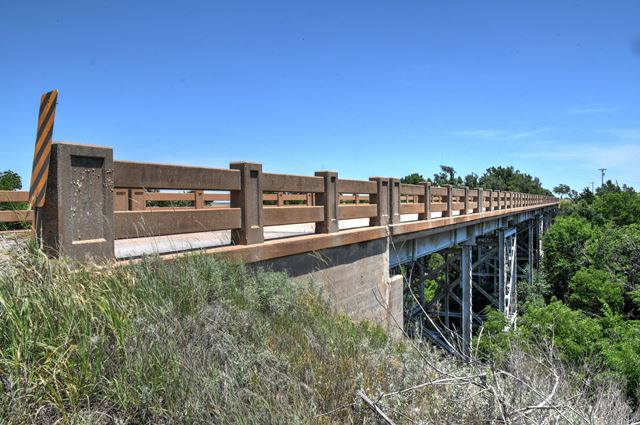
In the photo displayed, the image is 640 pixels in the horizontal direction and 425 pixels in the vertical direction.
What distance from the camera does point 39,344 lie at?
275cm

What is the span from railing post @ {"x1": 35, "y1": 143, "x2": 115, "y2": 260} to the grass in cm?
26

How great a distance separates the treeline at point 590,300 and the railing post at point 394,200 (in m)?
3.01

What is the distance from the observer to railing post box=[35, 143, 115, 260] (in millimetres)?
3846

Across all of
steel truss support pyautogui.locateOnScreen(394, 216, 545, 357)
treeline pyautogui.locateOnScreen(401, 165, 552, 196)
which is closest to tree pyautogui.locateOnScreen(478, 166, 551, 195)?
treeline pyautogui.locateOnScreen(401, 165, 552, 196)

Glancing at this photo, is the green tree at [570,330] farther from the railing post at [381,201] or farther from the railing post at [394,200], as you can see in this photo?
the railing post at [381,201]

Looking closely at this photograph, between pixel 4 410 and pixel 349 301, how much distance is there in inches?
231

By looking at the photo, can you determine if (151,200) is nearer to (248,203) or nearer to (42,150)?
(42,150)

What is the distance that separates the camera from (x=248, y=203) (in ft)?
19.0

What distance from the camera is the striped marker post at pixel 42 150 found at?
3.84 m

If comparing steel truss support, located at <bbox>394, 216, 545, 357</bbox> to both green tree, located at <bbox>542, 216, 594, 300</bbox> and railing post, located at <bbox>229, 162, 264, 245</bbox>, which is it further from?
railing post, located at <bbox>229, 162, 264, 245</bbox>

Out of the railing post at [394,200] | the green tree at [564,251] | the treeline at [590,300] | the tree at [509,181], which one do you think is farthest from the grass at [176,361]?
the tree at [509,181]

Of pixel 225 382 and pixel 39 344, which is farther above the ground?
pixel 39 344

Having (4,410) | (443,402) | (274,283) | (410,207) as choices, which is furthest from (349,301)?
(4,410)

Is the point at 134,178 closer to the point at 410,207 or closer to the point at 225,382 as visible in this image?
the point at 225,382
